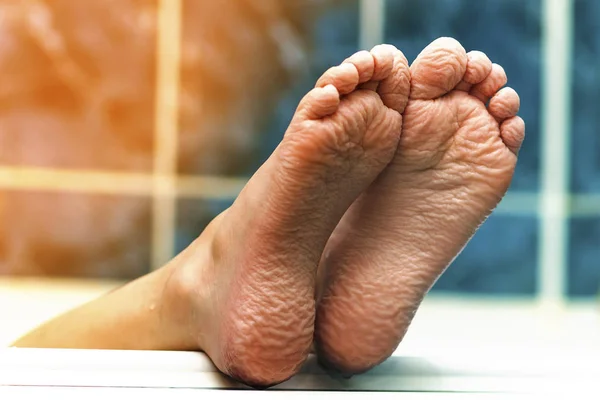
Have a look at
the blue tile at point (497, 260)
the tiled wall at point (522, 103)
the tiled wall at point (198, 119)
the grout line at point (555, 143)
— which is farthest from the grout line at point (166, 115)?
the grout line at point (555, 143)

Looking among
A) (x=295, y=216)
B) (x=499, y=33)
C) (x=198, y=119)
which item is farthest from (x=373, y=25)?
(x=295, y=216)

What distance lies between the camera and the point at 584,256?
69.2 inches

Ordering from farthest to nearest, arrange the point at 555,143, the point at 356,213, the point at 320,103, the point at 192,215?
the point at 555,143
the point at 192,215
the point at 356,213
the point at 320,103

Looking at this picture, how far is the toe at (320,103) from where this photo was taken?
0.54 meters

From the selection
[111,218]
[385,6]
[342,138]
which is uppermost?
[385,6]

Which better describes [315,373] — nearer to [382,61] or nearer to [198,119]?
[382,61]

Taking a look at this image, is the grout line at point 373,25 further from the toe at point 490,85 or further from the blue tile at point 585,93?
the toe at point 490,85

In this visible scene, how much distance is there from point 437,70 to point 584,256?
1.30m

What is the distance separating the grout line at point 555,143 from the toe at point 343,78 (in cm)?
128

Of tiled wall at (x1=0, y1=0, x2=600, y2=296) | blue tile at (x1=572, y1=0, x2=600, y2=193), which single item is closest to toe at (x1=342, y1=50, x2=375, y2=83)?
tiled wall at (x1=0, y1=0, x2=600, y2=296)

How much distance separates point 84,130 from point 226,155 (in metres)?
0.31

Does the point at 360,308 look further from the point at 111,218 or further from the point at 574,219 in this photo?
the point at 574,219

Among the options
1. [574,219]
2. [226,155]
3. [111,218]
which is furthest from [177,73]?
[574,219]

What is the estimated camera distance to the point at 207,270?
64 cm
